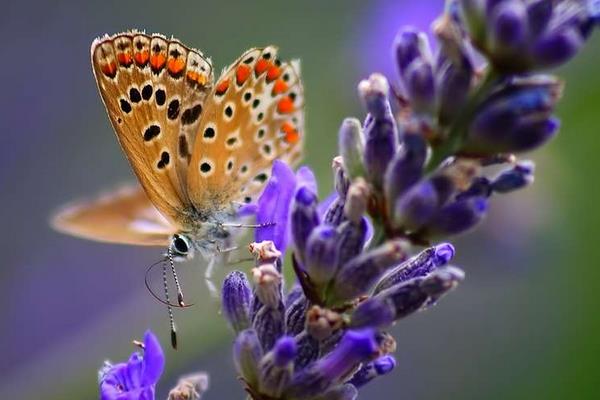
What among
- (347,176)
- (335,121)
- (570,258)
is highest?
(335,121)

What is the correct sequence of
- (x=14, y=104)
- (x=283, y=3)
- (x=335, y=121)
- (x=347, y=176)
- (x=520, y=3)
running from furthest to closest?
(x=283, y=3)
(x=14, y=104)
(x=335, y=121)
(x=347, y=176)
(x=520, y=3)

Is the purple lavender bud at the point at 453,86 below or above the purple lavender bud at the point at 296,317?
above

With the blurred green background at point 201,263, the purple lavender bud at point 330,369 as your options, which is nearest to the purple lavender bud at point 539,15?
the purple lavender bud at point 330,369

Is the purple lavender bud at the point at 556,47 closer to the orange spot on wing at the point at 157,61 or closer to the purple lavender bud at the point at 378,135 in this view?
the purple lavender bud at the point at 378,135

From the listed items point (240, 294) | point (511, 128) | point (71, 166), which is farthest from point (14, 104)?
point (511, 128)

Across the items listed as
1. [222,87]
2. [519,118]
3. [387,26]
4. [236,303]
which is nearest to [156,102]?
[222,87]

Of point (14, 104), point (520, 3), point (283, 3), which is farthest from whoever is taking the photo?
point (283, 3)

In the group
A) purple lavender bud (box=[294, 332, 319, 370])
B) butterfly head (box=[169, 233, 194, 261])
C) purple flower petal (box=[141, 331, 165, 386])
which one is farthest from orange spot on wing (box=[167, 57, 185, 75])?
purple lavender bud (box=[294, 332, 319, 370])

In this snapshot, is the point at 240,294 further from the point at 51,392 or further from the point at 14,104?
the point at 14,104
